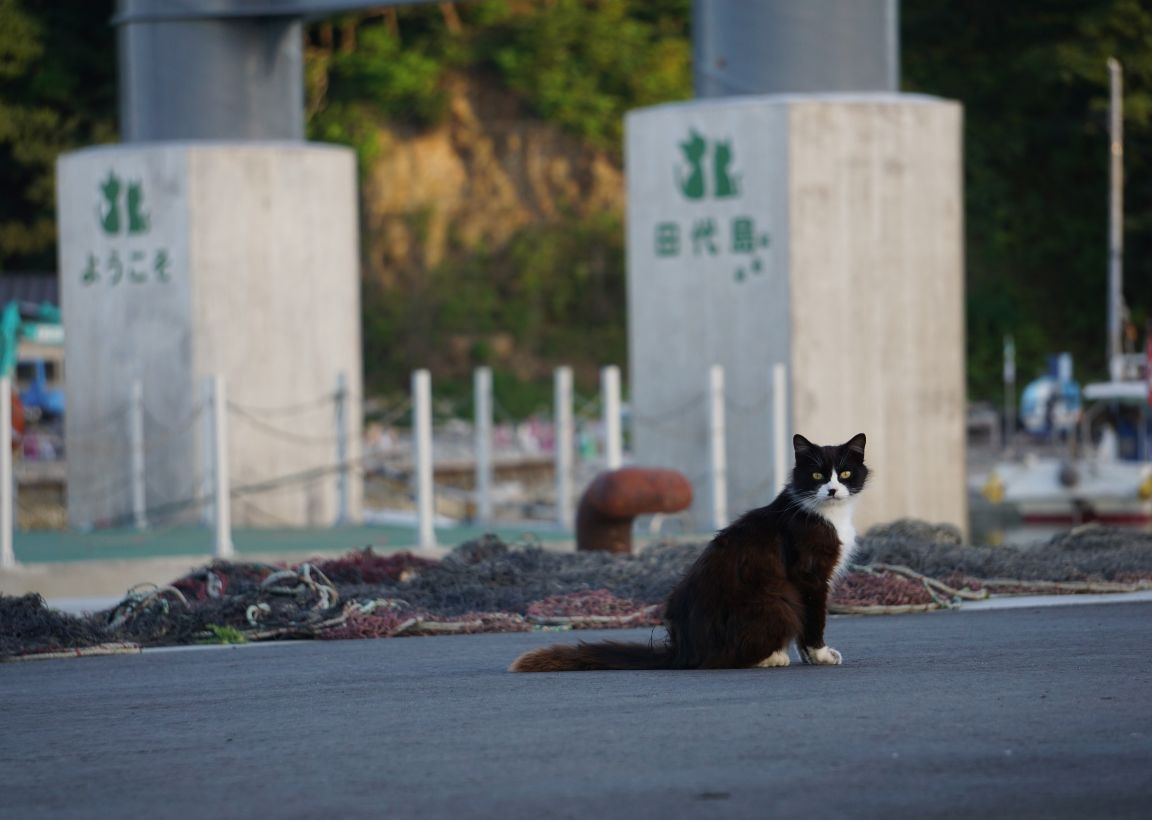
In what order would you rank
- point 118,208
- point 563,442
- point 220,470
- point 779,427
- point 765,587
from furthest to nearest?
point 118,208
point 563,442
point 779,427
point 220,470
point 765,587

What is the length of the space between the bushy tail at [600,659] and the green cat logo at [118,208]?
13.0m

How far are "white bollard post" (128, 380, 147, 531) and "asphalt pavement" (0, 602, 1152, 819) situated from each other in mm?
10644

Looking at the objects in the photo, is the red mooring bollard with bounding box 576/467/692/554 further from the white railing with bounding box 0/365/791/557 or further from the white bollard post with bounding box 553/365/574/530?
the white bollard post with bounding box 553/365/574/530

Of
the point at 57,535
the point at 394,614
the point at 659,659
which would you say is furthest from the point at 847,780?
the point at 57,535

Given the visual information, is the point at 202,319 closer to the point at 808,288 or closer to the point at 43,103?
the point at 808,288

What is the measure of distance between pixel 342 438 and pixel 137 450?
1.98m

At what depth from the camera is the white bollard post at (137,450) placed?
1959 centimetres

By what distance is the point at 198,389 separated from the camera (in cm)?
1980

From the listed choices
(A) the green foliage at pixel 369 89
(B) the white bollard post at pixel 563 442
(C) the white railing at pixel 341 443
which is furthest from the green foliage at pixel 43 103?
(B) the white bollard post at pixel 563 442

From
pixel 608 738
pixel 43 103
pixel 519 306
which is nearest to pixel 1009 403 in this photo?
pixel 519 306

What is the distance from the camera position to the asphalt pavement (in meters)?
5.49

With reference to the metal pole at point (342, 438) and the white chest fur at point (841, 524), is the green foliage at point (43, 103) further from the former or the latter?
the white chest fur at point (841, 524)

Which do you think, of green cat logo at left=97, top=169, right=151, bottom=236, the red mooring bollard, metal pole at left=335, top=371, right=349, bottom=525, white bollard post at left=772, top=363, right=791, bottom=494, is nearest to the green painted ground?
metal pole at left=335, top=371, right=349, bottom=525

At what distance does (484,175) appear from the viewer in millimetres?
45531
